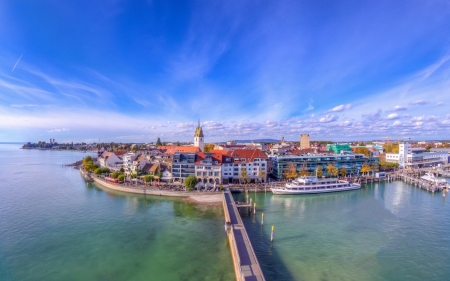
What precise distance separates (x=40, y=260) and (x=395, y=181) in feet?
225

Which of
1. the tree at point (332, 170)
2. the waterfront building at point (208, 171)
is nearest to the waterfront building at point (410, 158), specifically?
the tree at point (332, 170)

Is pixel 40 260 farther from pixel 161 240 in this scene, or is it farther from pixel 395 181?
pixel 395 181

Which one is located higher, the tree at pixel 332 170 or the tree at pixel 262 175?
the tree at pixel 332 170

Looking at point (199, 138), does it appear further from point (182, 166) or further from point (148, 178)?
point (148, 178)

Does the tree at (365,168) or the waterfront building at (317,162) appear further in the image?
the tree at (365,168)

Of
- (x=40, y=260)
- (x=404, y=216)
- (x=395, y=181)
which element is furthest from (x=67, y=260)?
(x=395, y=181)

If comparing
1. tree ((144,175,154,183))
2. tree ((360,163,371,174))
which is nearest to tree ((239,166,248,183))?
tree ((144,175,154,183))

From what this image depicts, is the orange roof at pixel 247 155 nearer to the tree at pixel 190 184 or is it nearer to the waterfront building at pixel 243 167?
the waterfront building at pixel 243 167

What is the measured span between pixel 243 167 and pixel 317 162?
19.4 meters

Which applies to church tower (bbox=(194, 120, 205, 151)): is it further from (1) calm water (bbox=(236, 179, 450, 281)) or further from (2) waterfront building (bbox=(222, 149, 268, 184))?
(1) calm water (bbox=(236, 179, 450, 281))

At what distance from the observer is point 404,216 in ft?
97.1

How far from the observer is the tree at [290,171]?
47.8 metres

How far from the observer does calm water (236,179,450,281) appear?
17.5m

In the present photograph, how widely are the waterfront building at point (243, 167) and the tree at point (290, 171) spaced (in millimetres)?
5278
